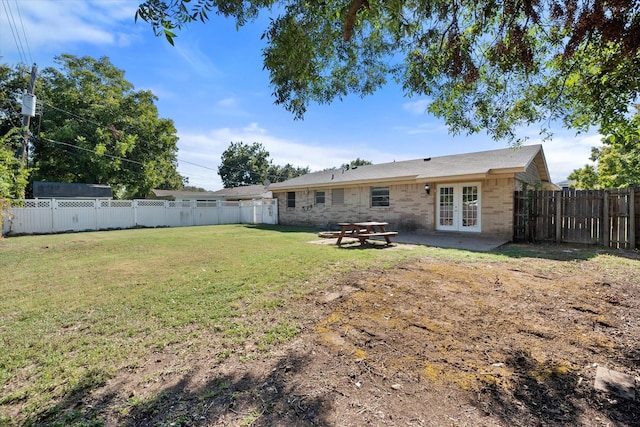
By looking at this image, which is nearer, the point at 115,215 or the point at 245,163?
the point at 115,215

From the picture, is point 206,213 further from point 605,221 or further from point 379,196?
point 605,221

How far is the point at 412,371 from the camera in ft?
8.18

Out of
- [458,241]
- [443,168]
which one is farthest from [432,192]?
[458,241]

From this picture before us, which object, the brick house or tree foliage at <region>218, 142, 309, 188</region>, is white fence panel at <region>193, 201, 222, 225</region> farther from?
tree foliage at <region>218, 142, 309, 188</region>

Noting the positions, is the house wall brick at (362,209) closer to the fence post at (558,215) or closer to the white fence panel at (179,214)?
the fence post at (558,215)

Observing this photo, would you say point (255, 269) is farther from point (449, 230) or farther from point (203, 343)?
point (449, 230)

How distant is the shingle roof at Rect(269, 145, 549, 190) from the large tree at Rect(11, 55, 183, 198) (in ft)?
46.2

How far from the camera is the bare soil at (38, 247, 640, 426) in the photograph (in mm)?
2023

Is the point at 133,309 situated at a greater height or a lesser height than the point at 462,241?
lesser

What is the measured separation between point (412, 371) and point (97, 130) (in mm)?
25843

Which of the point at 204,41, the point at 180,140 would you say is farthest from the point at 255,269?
the point at 180,140

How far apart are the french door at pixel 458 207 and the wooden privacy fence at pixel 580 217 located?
1.35 m

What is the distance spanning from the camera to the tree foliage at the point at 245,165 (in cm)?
4991

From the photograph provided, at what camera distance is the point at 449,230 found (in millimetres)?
12250
